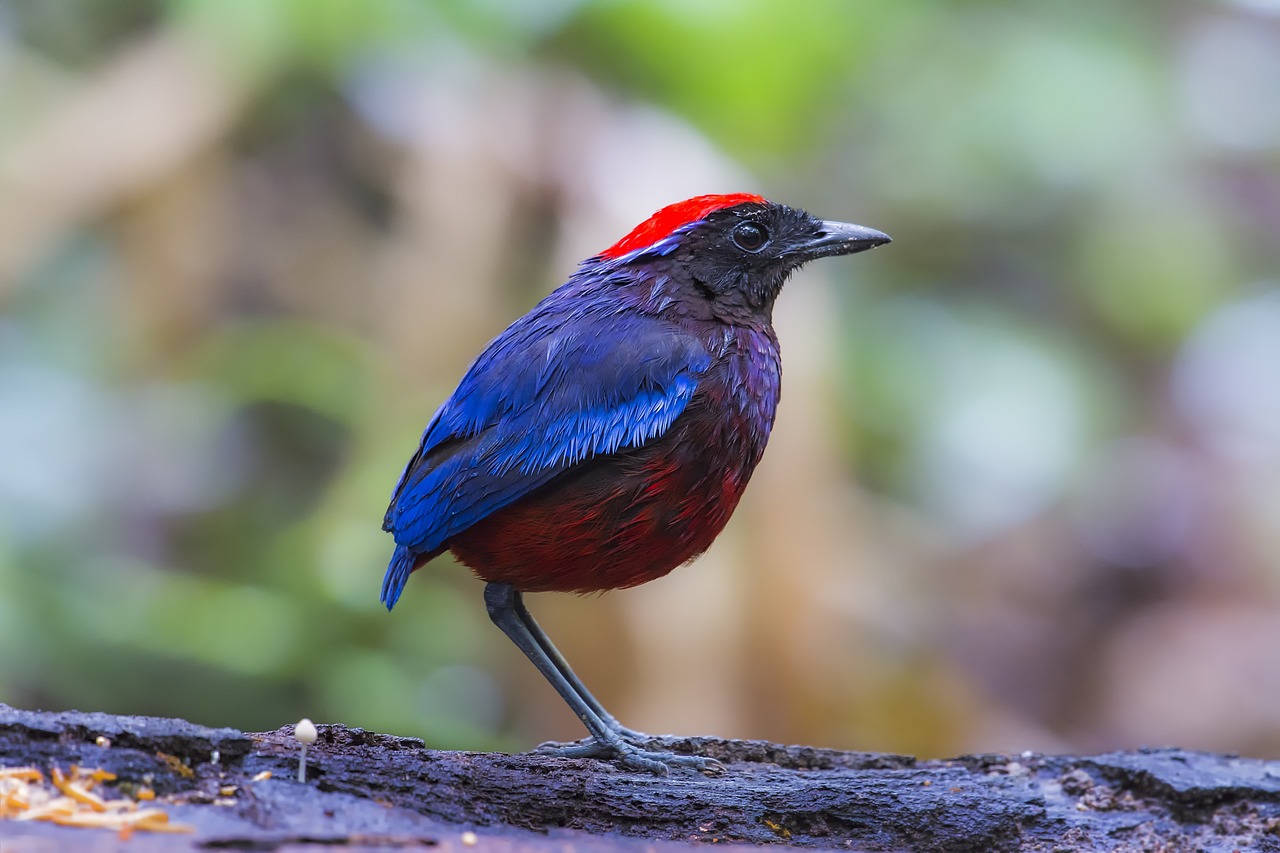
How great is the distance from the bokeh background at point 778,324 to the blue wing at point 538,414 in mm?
2248

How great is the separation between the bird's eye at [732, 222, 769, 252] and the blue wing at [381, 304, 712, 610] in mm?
423

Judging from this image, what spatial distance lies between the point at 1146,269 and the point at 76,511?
6.65m

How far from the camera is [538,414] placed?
365 cm

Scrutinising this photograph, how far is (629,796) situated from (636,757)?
568mm

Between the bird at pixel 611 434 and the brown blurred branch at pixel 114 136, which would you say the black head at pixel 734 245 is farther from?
the brown blurred branch at pixel 114 136

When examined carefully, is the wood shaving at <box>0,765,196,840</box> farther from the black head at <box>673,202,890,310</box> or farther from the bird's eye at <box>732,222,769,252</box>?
the bird's eye at <box>732,222,769,252</box>

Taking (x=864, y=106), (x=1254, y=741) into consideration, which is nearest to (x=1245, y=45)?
(x=864, y=106)

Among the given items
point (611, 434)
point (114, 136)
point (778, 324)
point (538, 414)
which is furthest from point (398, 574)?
point (114, 136)

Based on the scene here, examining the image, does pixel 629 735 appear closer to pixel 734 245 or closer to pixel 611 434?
pixel 611 434

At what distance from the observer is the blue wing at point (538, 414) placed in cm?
357

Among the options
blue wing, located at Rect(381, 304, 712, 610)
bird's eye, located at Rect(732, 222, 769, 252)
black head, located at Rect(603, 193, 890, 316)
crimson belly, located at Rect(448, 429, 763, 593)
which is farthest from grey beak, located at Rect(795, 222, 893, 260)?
crimson belly, located at Rect(448, 429, 763, 593)

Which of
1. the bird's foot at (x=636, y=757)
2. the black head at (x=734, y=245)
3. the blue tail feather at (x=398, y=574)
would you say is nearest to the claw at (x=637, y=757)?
the bird's foot at (x=636, y=757)

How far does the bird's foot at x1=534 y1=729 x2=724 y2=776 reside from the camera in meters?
3.77

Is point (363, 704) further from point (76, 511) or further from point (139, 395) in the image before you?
point (139, 395)
